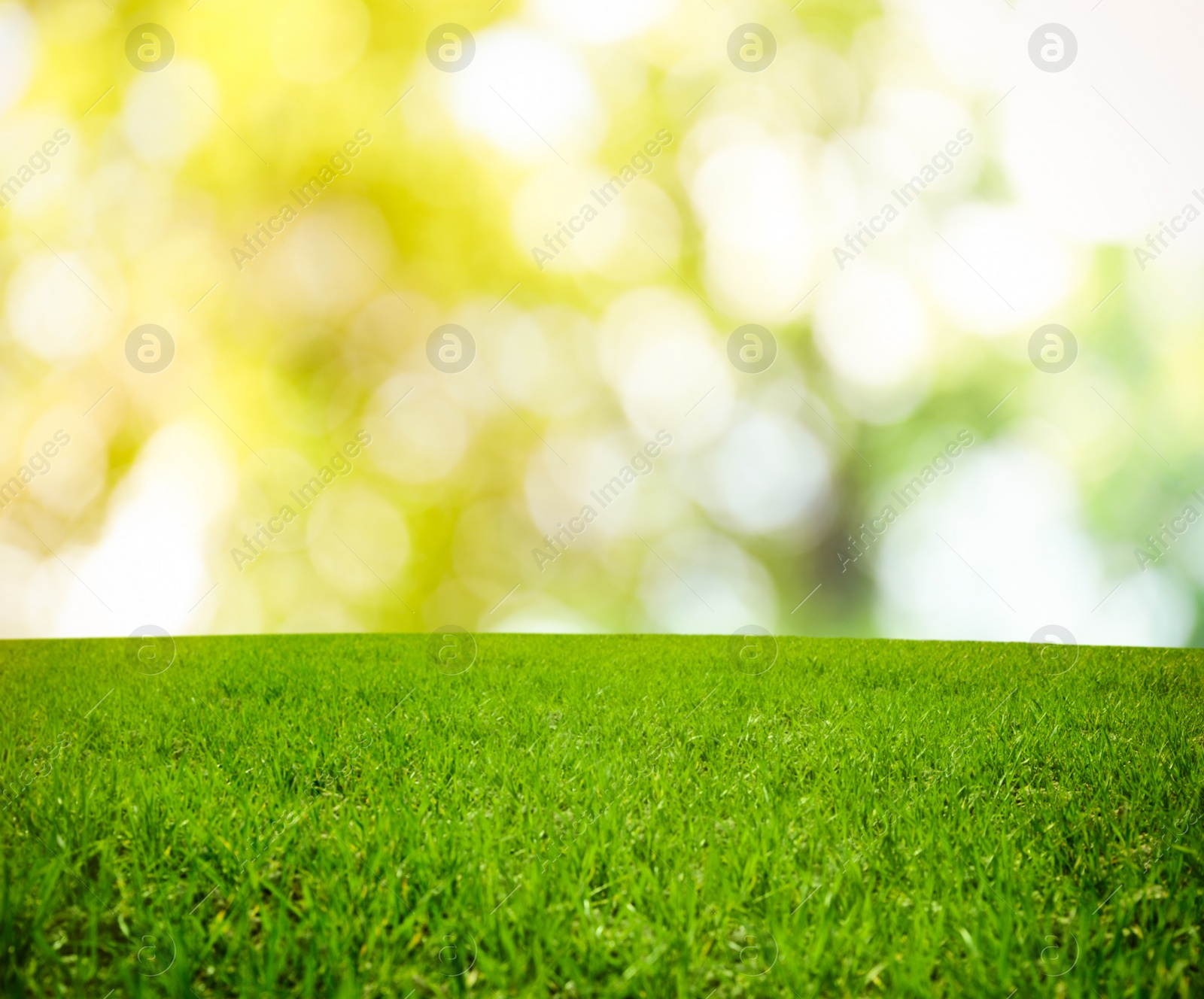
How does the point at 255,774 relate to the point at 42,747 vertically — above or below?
above

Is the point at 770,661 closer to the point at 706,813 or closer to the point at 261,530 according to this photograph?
the point at 706,813

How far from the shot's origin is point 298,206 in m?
7.06

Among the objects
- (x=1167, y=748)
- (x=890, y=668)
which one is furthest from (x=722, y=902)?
(x=890, y=668)

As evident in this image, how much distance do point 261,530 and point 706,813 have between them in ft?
18.2

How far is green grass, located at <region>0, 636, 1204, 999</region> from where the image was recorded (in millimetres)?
1388

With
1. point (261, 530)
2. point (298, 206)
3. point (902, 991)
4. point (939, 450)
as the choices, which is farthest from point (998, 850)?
point (298, 206)

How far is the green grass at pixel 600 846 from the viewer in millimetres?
1388

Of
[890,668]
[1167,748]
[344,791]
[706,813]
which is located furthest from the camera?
[890,668]

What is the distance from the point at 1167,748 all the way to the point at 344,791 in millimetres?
2882

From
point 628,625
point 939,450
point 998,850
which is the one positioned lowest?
point 628,625

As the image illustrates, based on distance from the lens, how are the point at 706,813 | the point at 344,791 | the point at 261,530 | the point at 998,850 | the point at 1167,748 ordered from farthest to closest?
the point at 261,530 < the point at 1167,748 < the point at 344,791 < the point at 706,813 < the point at 998,850

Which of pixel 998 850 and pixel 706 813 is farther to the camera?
pixel 706 813

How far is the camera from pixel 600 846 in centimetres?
177

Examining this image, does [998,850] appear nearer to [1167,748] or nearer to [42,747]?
[1167,748]
